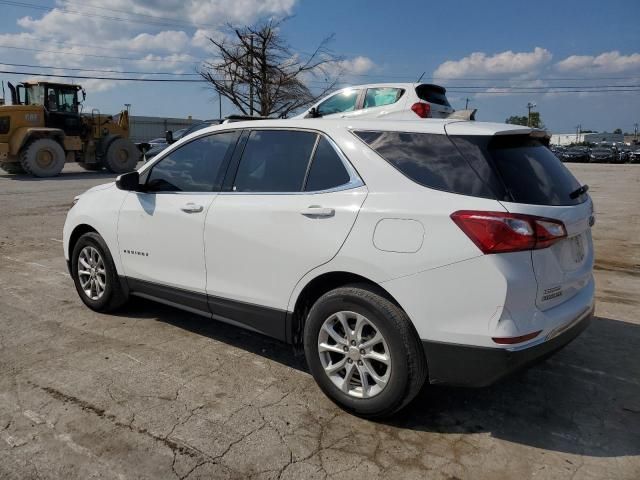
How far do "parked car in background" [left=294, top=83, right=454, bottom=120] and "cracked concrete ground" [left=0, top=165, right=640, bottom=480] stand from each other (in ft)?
20.1

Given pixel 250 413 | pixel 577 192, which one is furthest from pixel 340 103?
pixel 250 413

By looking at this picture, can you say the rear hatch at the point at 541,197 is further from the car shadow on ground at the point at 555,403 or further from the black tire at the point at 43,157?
the black tire at the point at 43,157

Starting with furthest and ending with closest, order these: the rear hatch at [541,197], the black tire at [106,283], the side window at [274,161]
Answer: the black tire at [106,283], the side window at [274,161], the rear hatch at [541,197]

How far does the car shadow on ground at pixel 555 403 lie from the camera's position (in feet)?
9.77

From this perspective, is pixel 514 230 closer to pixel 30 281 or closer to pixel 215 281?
pixel 215 281

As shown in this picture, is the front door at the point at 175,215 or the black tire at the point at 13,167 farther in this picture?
the black tire at the point at 13,167

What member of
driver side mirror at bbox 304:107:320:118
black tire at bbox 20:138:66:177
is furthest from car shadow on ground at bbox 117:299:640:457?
black tire at bbox 20:138:66:177

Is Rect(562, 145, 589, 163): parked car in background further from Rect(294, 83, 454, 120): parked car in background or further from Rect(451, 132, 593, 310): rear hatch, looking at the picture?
Rect(451, 132, 593, 310): rear hatch

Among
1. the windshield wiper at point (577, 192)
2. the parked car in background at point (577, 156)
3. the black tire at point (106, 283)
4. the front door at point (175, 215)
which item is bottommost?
the black tire at point (106, 283)

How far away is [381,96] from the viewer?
34.7 feet

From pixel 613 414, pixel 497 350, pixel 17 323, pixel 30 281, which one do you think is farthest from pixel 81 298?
pixel 613 414

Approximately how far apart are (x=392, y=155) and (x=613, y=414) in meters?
2.03

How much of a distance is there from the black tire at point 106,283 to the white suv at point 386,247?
816 millimetres

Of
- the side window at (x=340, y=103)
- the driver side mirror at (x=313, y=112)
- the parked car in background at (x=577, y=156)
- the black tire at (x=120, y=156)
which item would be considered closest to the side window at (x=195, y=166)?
the driver side mirror at (x=313, y=112)
